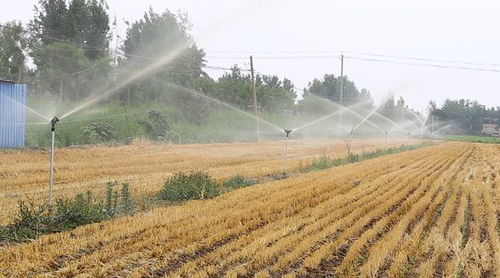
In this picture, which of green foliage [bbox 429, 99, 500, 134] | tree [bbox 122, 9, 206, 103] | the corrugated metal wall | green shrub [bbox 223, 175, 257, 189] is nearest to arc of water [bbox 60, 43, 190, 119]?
tree [bbox 122, 9, 206, 103]

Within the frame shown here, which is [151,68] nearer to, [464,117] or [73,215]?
[73,215]

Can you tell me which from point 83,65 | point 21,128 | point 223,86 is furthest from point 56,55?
point 223,86

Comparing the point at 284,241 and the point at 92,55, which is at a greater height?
the point at 92,55

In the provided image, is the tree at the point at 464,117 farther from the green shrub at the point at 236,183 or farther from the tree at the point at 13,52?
the green shrub at the point at 236,183

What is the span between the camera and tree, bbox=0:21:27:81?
35.9 metres

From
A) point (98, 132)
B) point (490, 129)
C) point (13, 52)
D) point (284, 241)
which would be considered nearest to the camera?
point (284, 241)

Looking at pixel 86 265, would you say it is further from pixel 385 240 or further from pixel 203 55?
pixel 203 55

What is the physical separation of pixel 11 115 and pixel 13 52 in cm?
1678

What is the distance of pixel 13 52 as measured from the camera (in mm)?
36375

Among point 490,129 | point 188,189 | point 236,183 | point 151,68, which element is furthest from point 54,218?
point 490,129

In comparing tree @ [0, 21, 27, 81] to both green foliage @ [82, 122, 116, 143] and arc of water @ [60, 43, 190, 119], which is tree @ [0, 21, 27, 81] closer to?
arc of water @ [60, 43, 190, 119]

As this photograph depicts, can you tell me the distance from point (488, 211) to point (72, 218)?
28.3 ft

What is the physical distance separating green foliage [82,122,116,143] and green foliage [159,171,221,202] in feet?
60.9

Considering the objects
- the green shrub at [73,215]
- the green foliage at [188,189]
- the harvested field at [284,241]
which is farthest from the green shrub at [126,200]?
the green foliage at [188,189]
